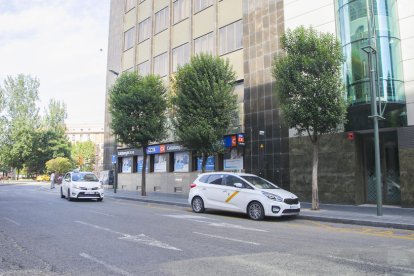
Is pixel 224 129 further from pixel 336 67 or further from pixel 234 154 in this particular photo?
pixel 336 67

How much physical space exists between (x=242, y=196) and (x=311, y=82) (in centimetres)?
511

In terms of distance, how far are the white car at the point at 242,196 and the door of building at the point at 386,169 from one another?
5.86m

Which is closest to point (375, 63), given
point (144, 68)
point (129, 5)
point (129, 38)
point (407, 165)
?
point (407, 165)

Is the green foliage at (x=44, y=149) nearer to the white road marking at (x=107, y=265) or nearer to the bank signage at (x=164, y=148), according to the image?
the bank signage at (x=164, y=148)

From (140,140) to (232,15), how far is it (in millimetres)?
10009

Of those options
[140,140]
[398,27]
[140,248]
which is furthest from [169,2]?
[140,248]

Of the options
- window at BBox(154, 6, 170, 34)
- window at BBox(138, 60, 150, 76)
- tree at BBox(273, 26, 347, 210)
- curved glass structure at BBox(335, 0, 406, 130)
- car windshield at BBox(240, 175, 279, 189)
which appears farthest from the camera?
window at BBox(138, 60, 150, 76)

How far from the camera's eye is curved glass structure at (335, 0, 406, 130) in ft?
51.4

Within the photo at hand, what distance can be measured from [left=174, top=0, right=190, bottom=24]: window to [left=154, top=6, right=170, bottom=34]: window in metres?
0.96

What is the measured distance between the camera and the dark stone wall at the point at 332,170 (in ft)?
55.6

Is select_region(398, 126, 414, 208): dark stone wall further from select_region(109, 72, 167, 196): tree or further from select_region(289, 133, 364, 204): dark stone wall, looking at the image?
select_region(109, 72, 167, 196): tree

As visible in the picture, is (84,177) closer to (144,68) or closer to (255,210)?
(255,210)

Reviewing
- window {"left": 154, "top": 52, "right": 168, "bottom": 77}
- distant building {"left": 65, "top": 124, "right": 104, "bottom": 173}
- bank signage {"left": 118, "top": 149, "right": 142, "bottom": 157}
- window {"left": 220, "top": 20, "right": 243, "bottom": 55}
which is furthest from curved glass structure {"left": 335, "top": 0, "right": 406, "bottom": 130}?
distant building {"left": 65, "top": 124, "right": 104, "bottom": 173}

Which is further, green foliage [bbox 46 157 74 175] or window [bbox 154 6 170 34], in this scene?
green foliage [bbox 46 157 74 175]
